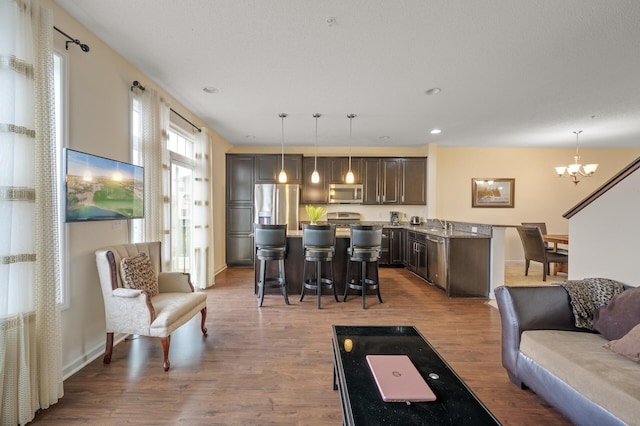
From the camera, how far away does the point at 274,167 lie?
6.17 metres

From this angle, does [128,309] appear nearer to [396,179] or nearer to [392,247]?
[392,247]

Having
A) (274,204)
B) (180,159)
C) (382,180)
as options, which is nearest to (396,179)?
(382,180)

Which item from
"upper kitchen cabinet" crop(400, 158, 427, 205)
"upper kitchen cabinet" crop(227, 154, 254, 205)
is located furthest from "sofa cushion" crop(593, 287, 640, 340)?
"upper kitchen cabinet" crop(227, 154, 254, 205)

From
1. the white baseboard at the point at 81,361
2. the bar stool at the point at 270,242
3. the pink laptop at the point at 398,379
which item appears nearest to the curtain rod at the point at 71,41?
the bar stool at the point at 270,242

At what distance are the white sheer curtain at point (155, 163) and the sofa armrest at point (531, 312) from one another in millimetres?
3416

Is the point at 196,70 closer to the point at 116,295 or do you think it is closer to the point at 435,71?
the point at 116,295

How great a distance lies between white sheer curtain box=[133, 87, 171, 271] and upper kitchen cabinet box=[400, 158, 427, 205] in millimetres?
4867

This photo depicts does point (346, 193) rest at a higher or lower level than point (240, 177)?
lower

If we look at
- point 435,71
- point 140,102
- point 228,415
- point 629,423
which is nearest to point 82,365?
point 228,415

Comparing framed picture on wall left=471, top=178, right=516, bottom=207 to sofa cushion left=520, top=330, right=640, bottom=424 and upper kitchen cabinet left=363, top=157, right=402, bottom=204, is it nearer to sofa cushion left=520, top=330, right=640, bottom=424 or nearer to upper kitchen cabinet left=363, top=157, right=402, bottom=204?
upper kitchen cabinet left=363, top=157, right=402, bottom=204

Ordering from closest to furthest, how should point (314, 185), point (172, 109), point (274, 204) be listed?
1. point (172, 109)
2. point (274, 204)
3. point (314, 185)

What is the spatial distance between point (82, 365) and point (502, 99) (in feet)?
17.8

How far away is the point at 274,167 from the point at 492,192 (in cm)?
518

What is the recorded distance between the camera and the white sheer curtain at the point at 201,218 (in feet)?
14.5
